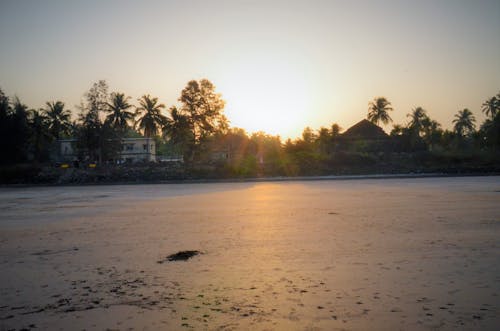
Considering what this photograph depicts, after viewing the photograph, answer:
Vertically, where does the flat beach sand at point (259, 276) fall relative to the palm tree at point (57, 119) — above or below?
below

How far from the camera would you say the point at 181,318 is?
2879 mm

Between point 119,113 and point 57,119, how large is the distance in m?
16.0

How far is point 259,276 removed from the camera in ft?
13.0

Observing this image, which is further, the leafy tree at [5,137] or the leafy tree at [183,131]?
the leafy tree at [183,131]

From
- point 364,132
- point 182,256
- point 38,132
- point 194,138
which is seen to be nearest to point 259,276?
point 182,256

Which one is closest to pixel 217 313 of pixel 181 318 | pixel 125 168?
pixel 181 318

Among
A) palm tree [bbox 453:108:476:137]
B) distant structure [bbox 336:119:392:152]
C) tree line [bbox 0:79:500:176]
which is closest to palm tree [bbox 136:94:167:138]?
tree line [bbox 0:79:500:176]

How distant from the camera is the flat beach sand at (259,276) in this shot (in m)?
2.86

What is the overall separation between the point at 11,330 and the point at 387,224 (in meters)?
6.80

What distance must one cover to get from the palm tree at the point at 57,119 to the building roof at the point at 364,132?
162 ft

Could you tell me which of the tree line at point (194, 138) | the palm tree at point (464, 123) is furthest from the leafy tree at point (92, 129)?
the palm tree at point (464, 123)

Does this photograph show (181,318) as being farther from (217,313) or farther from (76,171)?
(76,171)

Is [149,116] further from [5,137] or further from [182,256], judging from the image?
[182,256]

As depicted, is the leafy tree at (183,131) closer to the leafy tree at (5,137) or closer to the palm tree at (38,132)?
the leafy tree at (5,137)
